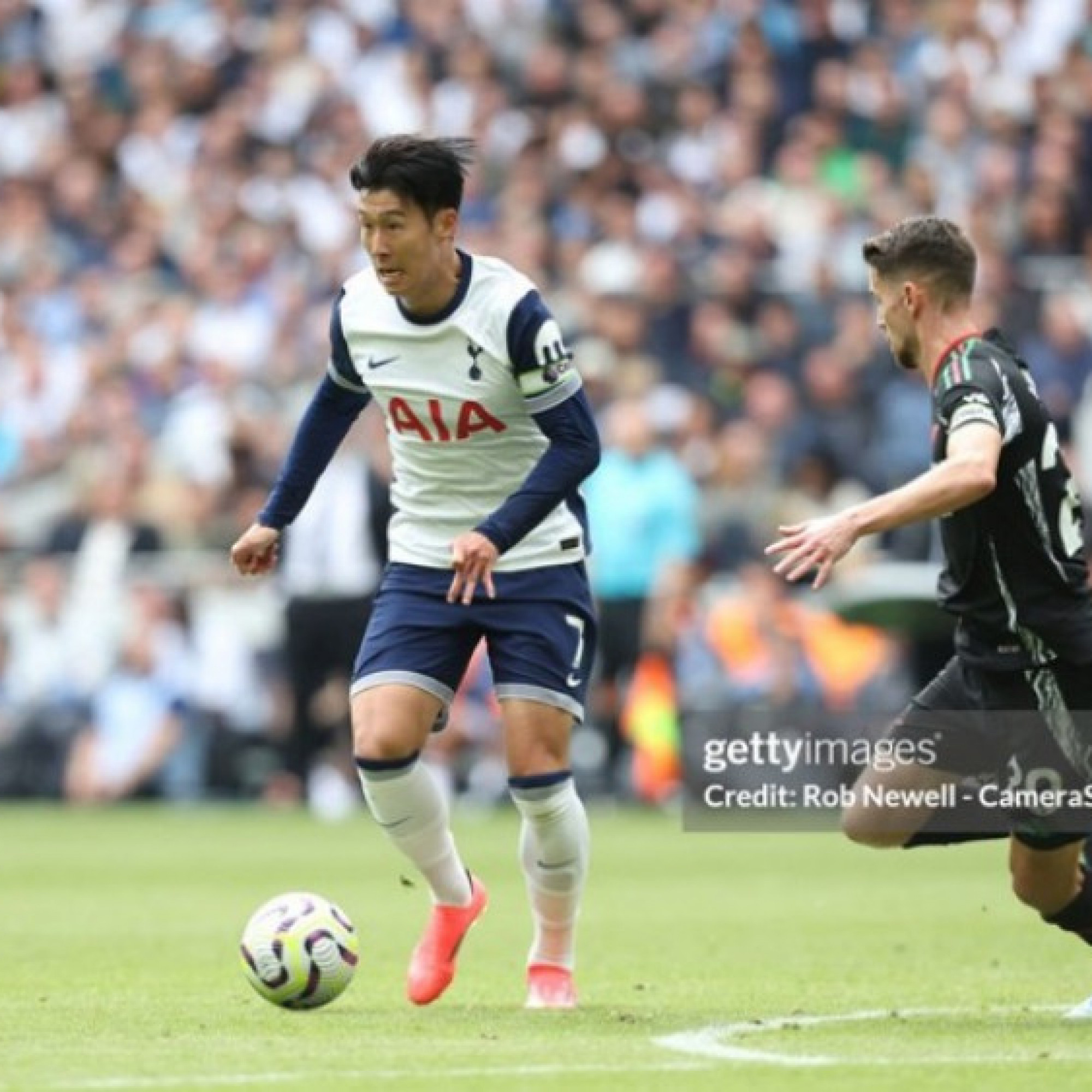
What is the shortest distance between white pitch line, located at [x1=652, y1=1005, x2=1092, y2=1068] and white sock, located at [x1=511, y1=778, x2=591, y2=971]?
76cm

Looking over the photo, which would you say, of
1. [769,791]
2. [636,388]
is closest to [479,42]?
[636,388]

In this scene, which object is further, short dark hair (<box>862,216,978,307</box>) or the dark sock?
the dark sock

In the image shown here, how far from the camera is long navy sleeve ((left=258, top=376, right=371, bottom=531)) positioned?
865 cm

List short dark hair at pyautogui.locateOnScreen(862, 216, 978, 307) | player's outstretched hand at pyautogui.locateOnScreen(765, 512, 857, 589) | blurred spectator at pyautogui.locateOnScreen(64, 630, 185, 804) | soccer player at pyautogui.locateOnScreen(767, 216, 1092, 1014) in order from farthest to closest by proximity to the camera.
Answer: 1. blurred spectator at pyautogui.locateOnScreen(64, 630, 185, 804)
2. short dark hair at pyautogui.locateOnScreen(862, 216, 978, 307)
3. soccer player at pyautogui.locateOnScreen(767, 216, 1092, 1014)
4. player's outstretched hand at pyautogui.locateOnScreen(765, 512, 857, 589)

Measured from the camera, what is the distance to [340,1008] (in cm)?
829

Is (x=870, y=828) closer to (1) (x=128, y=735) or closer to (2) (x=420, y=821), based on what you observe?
(2) (x=420, y=821)

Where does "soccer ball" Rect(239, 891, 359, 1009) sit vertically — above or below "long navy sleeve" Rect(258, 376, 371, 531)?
below

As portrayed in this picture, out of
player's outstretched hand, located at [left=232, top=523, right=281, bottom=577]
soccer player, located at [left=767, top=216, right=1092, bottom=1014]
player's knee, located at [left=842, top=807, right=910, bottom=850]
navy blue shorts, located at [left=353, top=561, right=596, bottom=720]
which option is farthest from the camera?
player's outstretched hand, located at [left=232, top=523, right=281, bottom=577]

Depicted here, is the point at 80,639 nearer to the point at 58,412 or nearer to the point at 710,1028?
the point at 58,412

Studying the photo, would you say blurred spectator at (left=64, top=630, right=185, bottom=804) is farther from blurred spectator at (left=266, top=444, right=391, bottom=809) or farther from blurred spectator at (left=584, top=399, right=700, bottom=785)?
blurred spectator at (left=584, top=399, right=700, bottom=785)

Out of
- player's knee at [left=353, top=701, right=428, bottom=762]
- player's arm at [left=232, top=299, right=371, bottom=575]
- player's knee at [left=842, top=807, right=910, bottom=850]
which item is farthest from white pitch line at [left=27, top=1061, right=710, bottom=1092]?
player's arm at [left=232, top=299, right=371, bottom=575]

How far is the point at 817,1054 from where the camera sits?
273 inches

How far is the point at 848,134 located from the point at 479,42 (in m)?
3.75

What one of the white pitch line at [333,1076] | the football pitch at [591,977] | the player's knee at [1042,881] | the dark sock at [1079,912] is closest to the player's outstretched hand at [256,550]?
the football pitch at [591,977]
